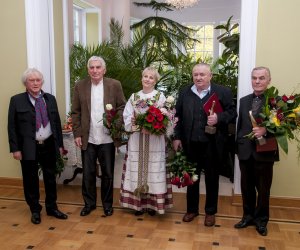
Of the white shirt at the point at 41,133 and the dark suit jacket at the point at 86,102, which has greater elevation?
the dark suit jacket at the point at 86,102

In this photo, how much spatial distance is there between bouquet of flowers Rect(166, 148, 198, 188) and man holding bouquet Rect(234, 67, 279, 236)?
1.45 ft

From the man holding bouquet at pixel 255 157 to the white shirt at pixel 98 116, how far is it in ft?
4.07

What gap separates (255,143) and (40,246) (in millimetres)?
1961

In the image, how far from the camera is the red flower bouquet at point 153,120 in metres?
3.27

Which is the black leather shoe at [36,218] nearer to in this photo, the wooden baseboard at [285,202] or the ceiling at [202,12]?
the wooden baseboard at [285,202]

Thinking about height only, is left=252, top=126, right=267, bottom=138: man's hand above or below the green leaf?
above

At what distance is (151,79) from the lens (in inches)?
134

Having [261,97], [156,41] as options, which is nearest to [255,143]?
[261,97]

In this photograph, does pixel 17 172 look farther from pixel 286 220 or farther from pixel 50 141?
pixel 286 220

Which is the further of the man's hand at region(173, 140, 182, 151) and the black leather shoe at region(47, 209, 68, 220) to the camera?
the black leather shoe at region(47, 209, 68, 220)

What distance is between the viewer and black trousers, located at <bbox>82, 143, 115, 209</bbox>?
3668 millimetres

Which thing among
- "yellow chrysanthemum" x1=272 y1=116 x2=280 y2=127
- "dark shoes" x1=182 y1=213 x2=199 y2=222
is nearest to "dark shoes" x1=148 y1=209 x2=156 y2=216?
"dark shoes" x1=182 y1=213 x2=199 y2=222

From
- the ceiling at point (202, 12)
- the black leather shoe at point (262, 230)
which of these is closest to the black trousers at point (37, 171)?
the black leather shoe at point (262, 230)

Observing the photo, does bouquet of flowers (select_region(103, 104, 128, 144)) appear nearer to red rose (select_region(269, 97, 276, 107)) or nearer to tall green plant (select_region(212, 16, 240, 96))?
red rose (select_region(269, 97, 276, 107))
